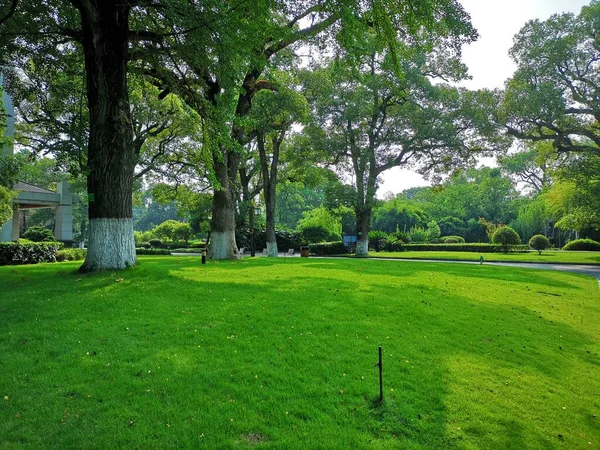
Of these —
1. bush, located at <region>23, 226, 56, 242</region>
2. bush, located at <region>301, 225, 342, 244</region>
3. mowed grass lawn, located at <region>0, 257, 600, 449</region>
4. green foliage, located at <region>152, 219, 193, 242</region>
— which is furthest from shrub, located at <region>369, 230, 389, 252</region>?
mowed grass lawn, located at <region>0, 257, 600, 449</region>

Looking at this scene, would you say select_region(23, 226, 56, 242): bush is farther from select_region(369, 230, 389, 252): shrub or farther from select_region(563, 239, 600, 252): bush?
select_region(563, 239, 600, 252): bush

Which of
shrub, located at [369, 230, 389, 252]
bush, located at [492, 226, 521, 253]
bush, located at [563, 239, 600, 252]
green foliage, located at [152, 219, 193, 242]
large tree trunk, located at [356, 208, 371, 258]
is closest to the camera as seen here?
large tree trunk, located at [356, 208, 371, 258]

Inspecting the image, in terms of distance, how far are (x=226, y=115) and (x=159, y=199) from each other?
20.6 metres

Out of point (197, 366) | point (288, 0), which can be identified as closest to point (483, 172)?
point (288, 0)

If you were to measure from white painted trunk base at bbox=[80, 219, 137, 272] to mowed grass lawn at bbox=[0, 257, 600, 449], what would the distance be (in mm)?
688

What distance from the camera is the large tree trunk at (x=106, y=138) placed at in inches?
338

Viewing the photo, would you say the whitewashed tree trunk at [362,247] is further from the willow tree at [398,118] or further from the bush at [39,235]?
the bush at [39,235]

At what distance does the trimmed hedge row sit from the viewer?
15.3 m

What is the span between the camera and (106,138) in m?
8.68

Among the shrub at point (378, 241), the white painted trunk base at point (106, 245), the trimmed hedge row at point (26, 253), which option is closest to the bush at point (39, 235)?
the trimmed hedge row at point (26, 253)

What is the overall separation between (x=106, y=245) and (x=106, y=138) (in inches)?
98.5

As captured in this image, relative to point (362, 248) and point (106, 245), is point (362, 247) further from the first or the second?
point (106, 245)

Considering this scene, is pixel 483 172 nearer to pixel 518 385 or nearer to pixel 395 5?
pixel 395 5

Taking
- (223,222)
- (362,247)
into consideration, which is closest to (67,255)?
(223,222)
